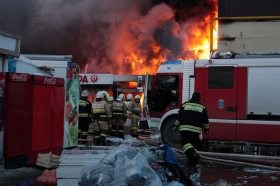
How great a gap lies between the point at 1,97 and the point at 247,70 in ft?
19.2

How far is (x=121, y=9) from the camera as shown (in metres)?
24.1

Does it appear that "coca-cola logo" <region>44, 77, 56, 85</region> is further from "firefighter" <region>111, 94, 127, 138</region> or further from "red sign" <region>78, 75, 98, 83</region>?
"red sign" <region>78, 75, 98, 83</region>

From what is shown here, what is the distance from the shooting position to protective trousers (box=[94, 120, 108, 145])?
409 inches

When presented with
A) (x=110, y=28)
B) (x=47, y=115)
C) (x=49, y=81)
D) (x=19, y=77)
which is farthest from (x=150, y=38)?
(x=19, y=77)

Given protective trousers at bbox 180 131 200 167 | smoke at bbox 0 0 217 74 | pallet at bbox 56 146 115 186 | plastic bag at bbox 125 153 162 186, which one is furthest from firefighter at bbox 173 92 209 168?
smoke at bbox 0 0 217 74

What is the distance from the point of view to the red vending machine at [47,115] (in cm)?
595

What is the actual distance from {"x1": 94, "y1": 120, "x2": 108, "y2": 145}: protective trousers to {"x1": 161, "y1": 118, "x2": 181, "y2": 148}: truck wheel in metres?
1.54

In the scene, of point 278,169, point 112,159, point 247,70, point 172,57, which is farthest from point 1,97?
point 172,57

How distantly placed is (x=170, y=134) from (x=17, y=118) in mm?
5319

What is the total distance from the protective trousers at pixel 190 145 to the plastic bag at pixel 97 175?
2.53 metres

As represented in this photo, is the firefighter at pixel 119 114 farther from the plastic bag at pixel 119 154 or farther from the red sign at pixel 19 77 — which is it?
the plastic bag at pixel 119 154

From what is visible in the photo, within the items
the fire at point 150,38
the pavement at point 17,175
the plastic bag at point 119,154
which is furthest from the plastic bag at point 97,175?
the fire at point 150,38

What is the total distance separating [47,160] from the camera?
6.10 m

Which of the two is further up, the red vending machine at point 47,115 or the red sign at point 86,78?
the red sign at point 86,78
